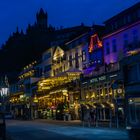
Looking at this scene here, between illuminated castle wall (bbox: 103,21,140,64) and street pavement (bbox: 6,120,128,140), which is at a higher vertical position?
illuminated castle wall (bbox: 103,21,140,64)

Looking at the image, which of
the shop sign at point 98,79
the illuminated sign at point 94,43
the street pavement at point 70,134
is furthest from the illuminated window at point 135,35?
the street pavement at point 70,134

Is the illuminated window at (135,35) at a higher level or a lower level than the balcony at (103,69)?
higher

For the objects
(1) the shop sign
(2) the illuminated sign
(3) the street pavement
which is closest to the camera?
(3) the street pavement

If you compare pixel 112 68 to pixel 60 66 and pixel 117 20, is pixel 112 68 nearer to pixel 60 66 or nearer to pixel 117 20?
pixel 117 20

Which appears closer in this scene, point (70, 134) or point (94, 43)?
point (70, 134)

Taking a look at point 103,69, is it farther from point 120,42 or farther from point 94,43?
point 94,43

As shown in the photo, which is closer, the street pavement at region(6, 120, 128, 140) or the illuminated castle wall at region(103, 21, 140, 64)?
the street pavement at region(6, 120, 128, 140)

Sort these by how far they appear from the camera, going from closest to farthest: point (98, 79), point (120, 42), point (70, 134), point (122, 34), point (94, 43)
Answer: point (70, 134), point (122, 34), point (120, 42), point (98, 79), point (94, 43)

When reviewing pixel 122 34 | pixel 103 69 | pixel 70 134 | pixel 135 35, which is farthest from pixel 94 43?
pixel 70 134

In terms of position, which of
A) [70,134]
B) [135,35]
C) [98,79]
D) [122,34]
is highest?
[122,34]

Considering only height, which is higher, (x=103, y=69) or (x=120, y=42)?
(x=120, y=42)

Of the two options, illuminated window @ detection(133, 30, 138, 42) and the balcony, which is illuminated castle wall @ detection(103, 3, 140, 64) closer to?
illuminated window @ detection(133, 30, 138, 42)

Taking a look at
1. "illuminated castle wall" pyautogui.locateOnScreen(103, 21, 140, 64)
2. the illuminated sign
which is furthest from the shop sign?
the illuminated sign

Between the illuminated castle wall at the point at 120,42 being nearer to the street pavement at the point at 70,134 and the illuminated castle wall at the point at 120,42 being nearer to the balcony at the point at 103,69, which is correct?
the balcony at the point at 103,69
